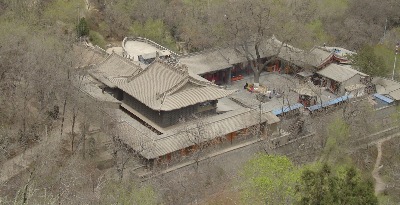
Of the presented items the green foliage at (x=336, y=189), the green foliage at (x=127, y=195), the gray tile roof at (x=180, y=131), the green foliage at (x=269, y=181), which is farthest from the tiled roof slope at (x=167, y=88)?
the green foliage at (x=336, y=189)

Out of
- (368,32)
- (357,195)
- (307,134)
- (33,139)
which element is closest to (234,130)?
(307,134)

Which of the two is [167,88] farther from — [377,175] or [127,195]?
[377,175]

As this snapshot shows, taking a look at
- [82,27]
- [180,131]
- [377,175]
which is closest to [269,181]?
[180,131]

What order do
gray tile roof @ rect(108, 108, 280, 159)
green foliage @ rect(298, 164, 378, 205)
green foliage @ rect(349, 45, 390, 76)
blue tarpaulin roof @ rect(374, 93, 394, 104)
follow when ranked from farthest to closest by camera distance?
green foliage @ rect(349, 45, 390, 76) → blue tarpaulin roof @ rect(374, 93, 394, 104) → gray tile roof @ rect(108, 108, 280, 159) → green foliage @ rect(298, 164, 378, 205)

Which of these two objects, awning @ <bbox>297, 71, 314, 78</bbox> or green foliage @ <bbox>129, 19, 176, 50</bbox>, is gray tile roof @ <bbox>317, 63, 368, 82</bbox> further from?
green foliage @ <bbox>129, 19, 176, 50</bbox>

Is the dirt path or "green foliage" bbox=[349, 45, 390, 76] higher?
"green foliage" bbox=[349, 45, 390, 76]

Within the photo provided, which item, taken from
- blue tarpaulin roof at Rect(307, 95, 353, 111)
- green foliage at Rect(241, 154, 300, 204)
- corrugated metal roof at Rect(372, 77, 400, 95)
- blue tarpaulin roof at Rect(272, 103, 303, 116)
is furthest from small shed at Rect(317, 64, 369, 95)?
green foliage at Rect(241, 154, 300, 204)
